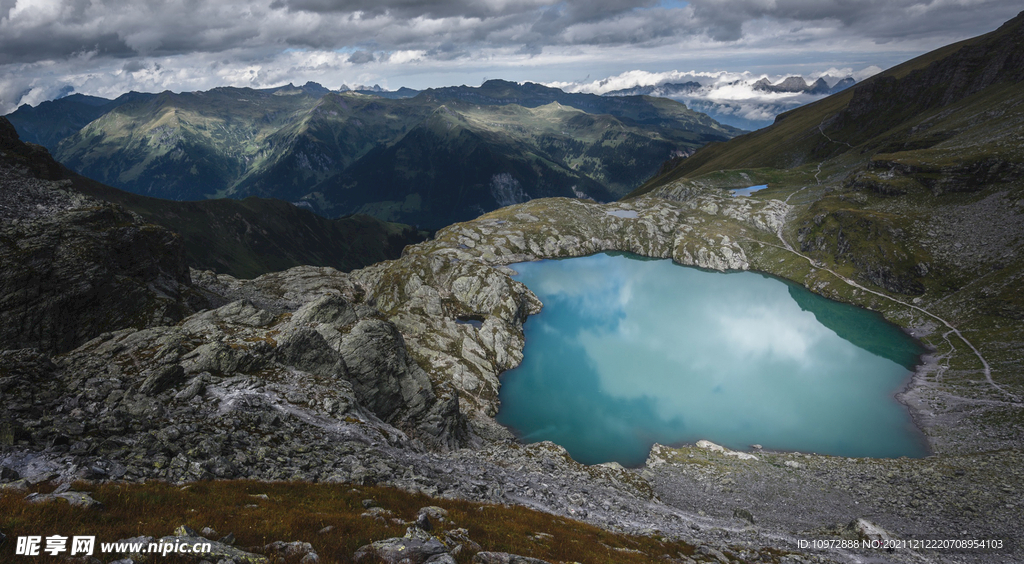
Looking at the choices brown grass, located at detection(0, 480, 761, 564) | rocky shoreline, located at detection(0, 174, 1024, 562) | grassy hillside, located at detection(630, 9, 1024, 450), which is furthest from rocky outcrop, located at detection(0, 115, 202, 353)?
grassy hillside, located at detection(630, 9, 1024, 450)

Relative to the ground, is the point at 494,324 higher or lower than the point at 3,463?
lower

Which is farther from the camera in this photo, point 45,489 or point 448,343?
point 448,343

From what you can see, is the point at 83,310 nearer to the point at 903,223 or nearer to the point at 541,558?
the point at 541,558

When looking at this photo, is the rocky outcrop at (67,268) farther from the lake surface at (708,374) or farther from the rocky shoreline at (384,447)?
the lake surface at (708,374)

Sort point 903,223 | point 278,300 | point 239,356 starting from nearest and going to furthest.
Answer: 1. point 239,356
2. point 278,300
3. point 903,223

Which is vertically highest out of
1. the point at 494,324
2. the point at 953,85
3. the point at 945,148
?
the point at 953,85

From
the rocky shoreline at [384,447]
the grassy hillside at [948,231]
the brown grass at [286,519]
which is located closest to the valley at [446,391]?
the rocky shoreline at [384,447]

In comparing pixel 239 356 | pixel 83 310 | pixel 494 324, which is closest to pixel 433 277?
pixel 494 324
